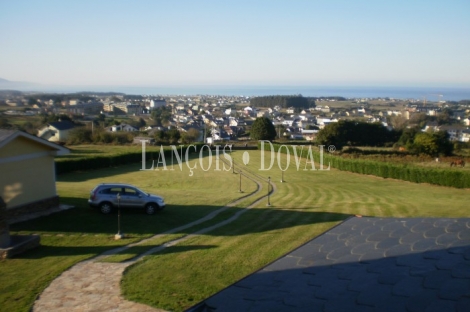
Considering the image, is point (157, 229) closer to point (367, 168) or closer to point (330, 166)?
point (367, 168)

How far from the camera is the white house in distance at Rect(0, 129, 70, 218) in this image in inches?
531

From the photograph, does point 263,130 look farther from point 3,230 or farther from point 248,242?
point 3,230

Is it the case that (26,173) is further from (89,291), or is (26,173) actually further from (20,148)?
(89,291)

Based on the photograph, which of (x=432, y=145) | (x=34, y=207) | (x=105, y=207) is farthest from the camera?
(x=432, y=145)

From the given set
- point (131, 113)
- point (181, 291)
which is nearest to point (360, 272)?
point (181, 291)

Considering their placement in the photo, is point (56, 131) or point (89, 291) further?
point (56, 131)

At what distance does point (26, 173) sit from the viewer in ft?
47.3

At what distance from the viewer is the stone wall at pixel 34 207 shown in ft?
44.7

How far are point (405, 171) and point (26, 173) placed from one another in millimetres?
28680

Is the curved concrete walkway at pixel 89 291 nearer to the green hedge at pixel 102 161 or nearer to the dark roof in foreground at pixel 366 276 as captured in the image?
the dark roof in foreground at pixel 366 276

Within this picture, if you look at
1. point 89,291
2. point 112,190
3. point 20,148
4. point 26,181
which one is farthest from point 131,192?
point 89,291

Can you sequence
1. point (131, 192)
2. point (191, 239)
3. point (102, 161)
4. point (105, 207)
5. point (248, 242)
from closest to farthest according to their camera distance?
point (248, 242) < point (191, 239) < point (105, 207) < point (131, 192) < point (102, 161)

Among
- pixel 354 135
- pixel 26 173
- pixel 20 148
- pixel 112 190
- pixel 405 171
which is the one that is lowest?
pixel 354 135

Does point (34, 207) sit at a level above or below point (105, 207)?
above
